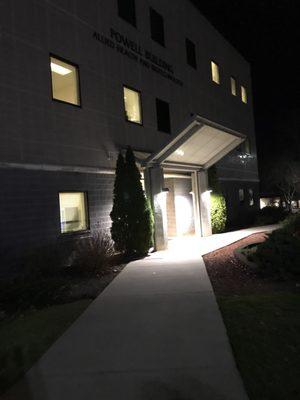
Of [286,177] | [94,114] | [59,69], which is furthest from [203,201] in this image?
[286,177]

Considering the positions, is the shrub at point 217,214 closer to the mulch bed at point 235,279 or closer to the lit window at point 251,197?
the mulch bed at point 235,279

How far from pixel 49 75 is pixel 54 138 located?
1.84 m

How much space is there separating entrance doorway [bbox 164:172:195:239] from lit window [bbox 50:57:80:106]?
6696mm

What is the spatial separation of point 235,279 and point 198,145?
7.30 m

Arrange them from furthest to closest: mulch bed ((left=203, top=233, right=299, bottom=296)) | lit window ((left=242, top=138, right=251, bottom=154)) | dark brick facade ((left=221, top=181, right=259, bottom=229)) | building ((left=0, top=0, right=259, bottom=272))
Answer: lit window ((left=242, top=138, right=251, bottom=154))
dark brick facade ((left=221, top=181, right=259, bottom=229))
building ((left=0, top=0, right=259, bottom=272))
mulch bed ((left=203, top=233, right=299, bottom=296))

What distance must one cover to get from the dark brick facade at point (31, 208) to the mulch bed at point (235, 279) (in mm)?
4353

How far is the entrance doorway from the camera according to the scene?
18.7 metres

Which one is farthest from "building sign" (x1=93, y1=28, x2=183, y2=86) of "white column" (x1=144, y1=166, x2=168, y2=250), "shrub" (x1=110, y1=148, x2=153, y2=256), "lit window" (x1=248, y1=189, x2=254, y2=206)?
"lit window" (x1=248, y1=189, x2=254, y2=206)

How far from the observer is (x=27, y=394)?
12.6ft

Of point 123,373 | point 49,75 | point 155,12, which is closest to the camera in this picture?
A: point 123,373

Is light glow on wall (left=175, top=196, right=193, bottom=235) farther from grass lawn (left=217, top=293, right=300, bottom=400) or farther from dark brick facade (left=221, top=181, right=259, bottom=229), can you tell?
grass lawn (left=217, top=293, right=300, bottom=400)

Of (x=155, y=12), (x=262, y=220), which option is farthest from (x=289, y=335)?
(x=262, y=220)

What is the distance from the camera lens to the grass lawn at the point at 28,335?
4.51 meters

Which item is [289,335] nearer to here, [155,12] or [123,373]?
[123,373]
